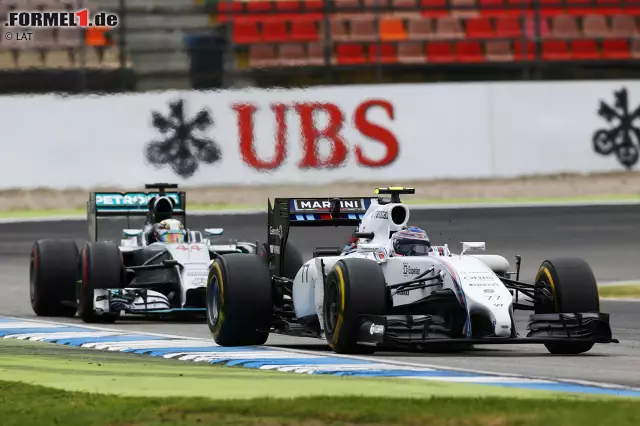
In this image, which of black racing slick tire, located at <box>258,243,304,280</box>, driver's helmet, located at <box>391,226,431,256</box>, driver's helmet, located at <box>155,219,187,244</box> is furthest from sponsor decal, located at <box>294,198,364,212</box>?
driver's helmet, located at <box>155,219,187,244</box>

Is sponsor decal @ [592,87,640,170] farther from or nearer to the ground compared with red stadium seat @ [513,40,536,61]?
nearer to the ground

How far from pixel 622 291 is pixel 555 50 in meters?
15.9

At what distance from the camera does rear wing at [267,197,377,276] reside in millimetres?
15180

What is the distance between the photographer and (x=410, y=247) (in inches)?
547

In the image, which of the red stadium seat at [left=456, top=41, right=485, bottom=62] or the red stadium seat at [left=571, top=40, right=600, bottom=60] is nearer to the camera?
the red stadium seat at [left=456, top=41, right=485, bottom=62]

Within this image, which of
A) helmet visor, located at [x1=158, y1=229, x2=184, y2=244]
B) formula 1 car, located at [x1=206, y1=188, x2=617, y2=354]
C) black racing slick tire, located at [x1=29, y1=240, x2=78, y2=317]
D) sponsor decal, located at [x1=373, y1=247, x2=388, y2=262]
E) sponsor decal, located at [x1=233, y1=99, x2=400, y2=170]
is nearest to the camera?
formula 1 car, located at [x1=206, y1=188, x2=617, y2=354]

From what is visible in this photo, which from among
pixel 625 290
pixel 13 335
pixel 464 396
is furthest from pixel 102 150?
pixel 464 396

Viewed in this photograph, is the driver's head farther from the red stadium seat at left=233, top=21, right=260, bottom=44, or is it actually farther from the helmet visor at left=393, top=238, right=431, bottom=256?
the red stadium seat at left=233, top=21, right=260, bottom=44

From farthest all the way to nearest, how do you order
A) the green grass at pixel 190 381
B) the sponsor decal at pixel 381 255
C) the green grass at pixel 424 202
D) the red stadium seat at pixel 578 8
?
1. the red stadium seat at pixel 578 8
2. the green grass at pixel 424 202
3. the sponsor decal at pixel 381 255
4. the green grass at pixel 190 381

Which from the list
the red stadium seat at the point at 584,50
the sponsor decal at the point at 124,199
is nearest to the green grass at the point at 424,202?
the red stadium seat at the point at 584,50

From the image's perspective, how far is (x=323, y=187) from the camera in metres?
33.8

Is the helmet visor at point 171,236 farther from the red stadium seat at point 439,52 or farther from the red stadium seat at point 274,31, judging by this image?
the red stadium seat at point 439,52

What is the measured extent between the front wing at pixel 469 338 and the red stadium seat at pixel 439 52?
77.0 feet

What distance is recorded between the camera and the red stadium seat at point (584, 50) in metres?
36.5
